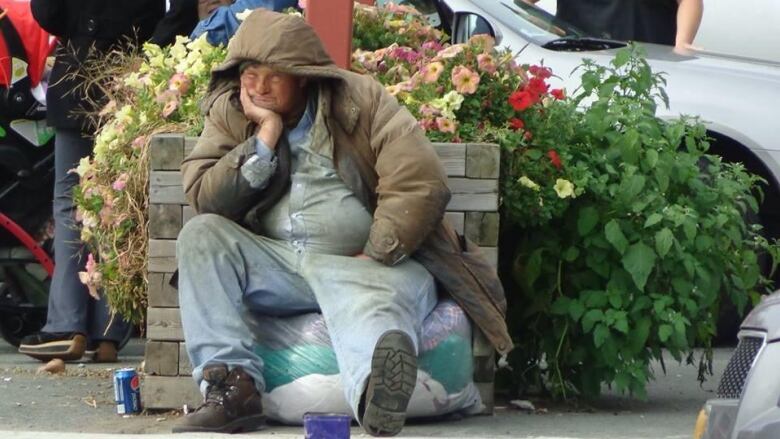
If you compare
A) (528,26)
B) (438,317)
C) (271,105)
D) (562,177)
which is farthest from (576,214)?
(528,26)

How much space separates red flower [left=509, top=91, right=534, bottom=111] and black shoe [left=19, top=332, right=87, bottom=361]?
238cm

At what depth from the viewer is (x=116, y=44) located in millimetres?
7371

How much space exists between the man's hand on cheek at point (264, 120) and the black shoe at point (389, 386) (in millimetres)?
765

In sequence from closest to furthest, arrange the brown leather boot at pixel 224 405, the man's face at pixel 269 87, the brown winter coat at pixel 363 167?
the brown leather boot at pixel 224 405 < the brown winter coat at pixel 363 167 < the man's face at pixel 269 87

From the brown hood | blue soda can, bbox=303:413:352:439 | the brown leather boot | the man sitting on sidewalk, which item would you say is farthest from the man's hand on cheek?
blue soda can, bbox=303:413:352:439

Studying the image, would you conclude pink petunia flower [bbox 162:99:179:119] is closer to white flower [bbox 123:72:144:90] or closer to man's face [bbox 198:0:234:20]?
white flower [bbox 123:72:144:90]

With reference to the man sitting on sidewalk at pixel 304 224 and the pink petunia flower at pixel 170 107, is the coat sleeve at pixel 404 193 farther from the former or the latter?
the pink petunia flower at pixel 170 107

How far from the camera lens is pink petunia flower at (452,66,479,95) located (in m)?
6.03

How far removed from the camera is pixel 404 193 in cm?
539

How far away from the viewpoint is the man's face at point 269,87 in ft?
18.3

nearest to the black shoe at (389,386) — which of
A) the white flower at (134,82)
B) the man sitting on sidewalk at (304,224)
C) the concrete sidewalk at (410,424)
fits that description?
the man sitting on sidewalk at (304,224)

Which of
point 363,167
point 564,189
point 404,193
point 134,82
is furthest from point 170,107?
point 564,189

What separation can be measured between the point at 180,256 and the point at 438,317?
849 millimetres

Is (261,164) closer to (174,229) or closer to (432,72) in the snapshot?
(174,229)
